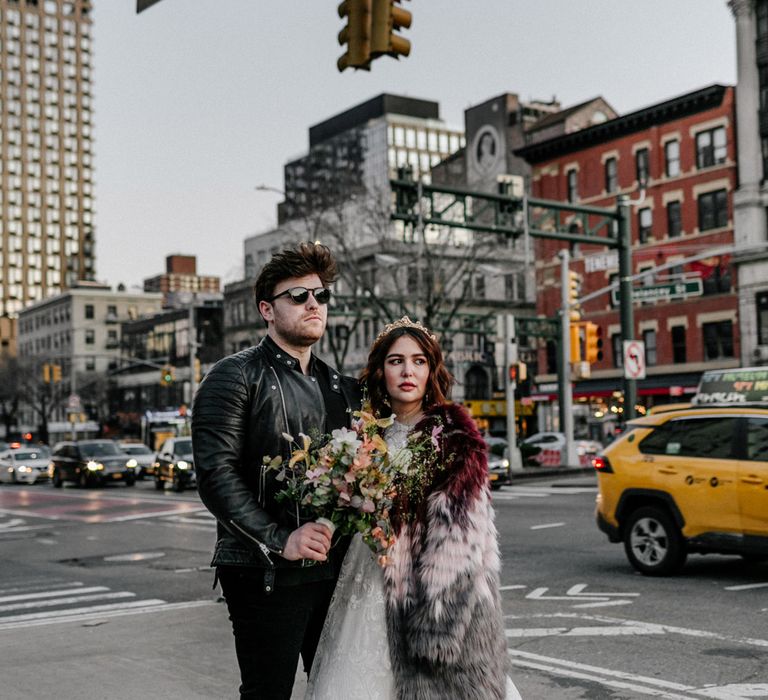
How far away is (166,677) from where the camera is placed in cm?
689

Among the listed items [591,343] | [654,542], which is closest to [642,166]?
[591,343]

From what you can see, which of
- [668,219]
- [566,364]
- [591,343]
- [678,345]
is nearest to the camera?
[591,343]

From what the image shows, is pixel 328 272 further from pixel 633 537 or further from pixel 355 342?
pixel 355 342

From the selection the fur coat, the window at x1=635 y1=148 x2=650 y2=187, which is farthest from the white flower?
the window at x1=635 y1=148 x2=650 y2=187

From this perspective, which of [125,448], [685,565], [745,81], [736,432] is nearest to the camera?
[736,432]

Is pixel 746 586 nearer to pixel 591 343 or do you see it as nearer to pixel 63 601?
pixel 63 601

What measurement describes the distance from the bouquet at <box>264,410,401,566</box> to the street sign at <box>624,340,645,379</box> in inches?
861

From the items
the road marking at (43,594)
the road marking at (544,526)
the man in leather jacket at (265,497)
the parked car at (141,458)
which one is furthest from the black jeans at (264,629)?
the parked car at (141,458)

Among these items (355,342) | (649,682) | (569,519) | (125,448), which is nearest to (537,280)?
(355,342)

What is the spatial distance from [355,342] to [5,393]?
4313 centimetres

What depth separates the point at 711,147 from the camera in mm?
48219

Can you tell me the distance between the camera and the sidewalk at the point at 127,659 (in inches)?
260

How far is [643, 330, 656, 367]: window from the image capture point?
5034 cm

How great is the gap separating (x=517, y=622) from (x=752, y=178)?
4121cm
